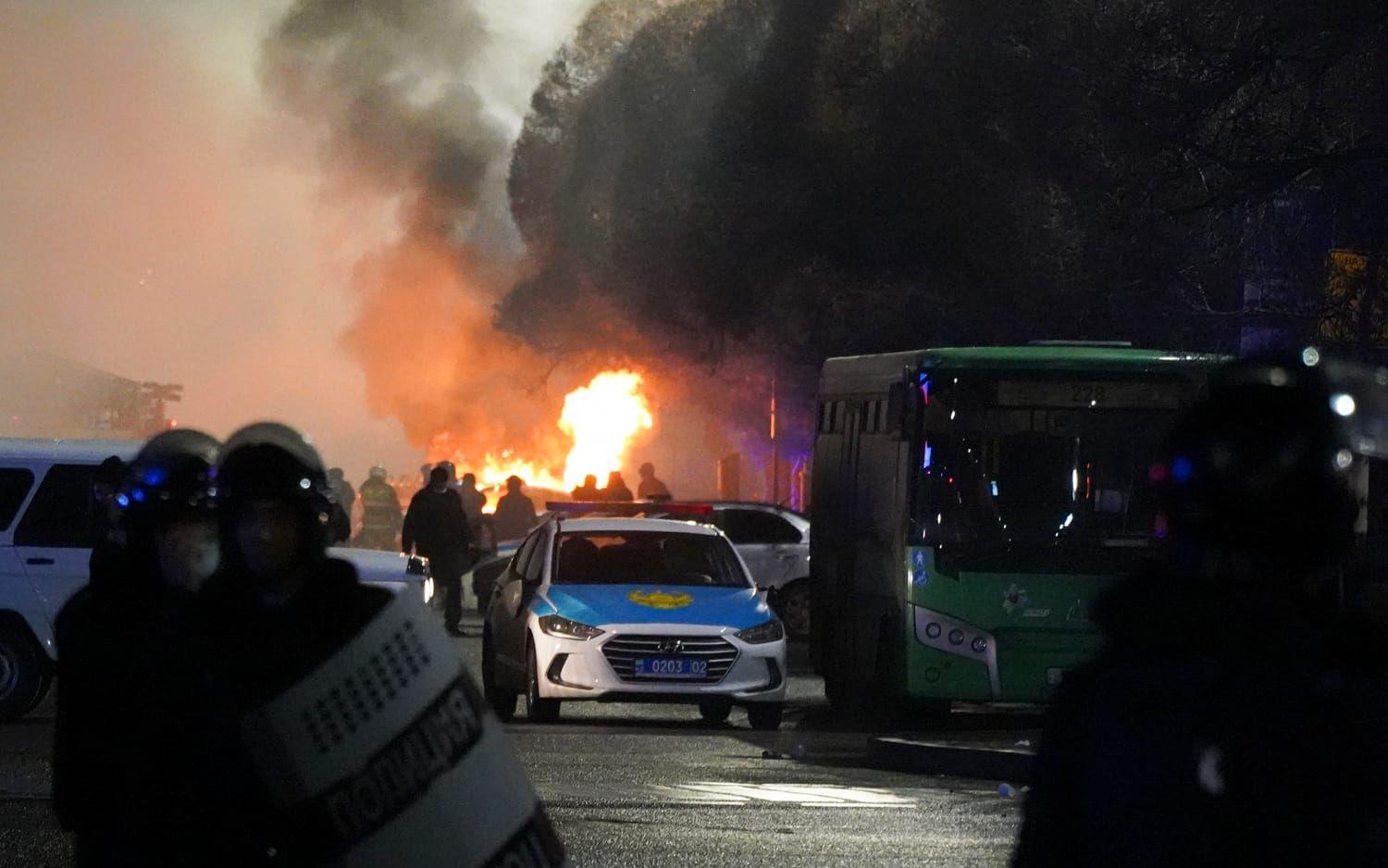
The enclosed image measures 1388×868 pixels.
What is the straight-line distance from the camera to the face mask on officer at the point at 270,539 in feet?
13.4

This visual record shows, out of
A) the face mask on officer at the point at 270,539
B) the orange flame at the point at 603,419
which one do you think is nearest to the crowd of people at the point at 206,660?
the face mask on officer at the point at 270,539

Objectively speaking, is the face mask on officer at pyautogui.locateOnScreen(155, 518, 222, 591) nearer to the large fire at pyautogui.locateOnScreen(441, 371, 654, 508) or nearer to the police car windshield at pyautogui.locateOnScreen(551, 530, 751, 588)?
the police car windshield at pyautogui.locateOnScreen(551, 530, 751, 588)

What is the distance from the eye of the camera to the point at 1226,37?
26.9 metres

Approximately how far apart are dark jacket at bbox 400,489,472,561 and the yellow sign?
8.41 metres

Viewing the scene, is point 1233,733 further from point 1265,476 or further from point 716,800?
point 716,800

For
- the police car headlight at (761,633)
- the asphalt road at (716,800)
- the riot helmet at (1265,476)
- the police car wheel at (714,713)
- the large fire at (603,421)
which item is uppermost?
the large fire at (603,421)

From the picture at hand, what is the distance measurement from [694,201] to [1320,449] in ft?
138

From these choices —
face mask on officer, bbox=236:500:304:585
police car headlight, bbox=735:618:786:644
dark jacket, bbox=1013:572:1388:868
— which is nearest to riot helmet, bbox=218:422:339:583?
face mask on officer, bbox=236:500:304:585

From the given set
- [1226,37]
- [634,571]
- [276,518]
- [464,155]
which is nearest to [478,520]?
[1226,37]

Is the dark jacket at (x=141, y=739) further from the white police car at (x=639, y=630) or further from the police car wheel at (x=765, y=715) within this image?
the police car wheel at (x=765, y=715)

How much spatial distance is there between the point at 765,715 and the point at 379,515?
55.1ft

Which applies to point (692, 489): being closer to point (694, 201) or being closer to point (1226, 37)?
point (694, 201)

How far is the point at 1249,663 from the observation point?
2928 millimetres

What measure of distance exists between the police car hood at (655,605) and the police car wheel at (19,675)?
3.43m
